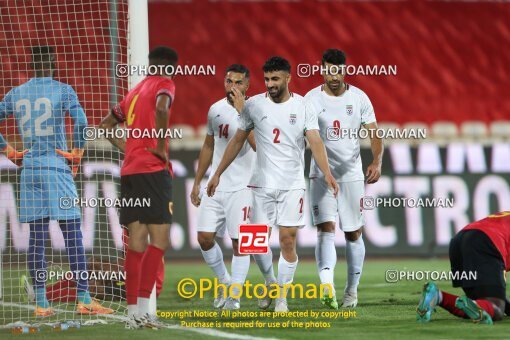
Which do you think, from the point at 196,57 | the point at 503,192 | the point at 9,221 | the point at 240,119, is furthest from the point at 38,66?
the point at 196,57

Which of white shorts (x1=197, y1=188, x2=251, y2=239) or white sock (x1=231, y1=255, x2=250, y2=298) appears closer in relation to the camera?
white sock (x1=231, y1=255, x2=250, y2=298)

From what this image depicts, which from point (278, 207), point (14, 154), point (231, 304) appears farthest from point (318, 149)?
point (14, 154)

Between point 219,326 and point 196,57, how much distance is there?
1063cm

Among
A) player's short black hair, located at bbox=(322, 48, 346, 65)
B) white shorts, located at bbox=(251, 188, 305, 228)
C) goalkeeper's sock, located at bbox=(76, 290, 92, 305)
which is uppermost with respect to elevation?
player's short black hair, located at bbox=(322, 48, 346, 65)

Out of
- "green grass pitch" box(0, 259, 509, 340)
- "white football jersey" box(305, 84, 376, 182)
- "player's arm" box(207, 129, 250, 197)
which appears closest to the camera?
"green grass pitch" box(0, 259, 509, 340)

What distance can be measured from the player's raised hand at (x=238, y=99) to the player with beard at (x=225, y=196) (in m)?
0.09

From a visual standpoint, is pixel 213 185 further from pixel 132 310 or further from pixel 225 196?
pixel 132 310

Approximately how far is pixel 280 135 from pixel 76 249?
5.86 feet

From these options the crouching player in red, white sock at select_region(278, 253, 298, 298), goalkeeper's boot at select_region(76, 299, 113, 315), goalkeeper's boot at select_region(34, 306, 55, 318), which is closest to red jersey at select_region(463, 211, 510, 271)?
the crouching player in red

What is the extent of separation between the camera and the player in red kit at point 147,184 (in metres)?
7.16

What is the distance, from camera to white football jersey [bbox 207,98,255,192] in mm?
8914

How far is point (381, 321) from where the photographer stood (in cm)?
767

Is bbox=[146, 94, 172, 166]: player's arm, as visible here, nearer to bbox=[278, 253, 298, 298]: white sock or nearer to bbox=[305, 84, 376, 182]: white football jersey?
bbox=[278, 253, 298, 298]: white sock

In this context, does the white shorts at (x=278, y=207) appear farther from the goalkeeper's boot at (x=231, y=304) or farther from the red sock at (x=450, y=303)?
the red sock at (x=450, y=303)
